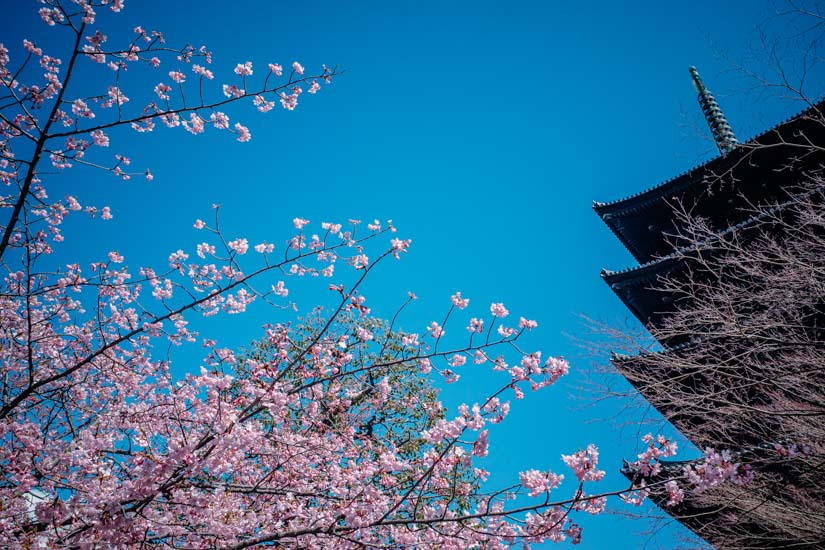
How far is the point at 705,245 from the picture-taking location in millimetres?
6961

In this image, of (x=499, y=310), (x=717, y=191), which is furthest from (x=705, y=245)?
(x=717, y=191)

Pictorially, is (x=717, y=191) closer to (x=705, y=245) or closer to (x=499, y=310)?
(x=705, y=245)

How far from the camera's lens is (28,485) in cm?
338

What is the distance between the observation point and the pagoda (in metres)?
7.08

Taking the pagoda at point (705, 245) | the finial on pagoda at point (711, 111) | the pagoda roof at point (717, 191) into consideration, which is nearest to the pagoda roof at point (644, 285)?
the pagoda at point (705, 245)

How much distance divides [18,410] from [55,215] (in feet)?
7.78

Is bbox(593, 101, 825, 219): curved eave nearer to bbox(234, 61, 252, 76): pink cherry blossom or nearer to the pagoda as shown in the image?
the pagoda

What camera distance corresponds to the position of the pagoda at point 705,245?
7.08 metres

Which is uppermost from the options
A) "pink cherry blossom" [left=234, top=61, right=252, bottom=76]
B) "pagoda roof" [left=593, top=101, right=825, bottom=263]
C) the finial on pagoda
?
the finial on pagoda

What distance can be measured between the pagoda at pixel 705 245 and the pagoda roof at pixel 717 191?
0.03 meters

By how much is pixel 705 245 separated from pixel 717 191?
6840 millimetres

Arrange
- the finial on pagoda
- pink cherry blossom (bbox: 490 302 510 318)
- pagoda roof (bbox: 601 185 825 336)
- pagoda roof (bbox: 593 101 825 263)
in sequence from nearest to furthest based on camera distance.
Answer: pink cherry blossom (bbox: 490 302 510 318), pagoda roof (bbox: 593 101 825 263), pagoda roof (bbox: 601 185 825 336), the finial on pagoda

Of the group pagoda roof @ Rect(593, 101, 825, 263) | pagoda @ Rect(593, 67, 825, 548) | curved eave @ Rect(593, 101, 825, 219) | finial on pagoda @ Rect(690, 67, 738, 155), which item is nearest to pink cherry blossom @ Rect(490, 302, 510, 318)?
pagoda @ Rect(593, 67, 825, 548)

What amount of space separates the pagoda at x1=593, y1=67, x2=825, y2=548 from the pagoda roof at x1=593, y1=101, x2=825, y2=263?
0.03 metres
